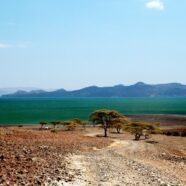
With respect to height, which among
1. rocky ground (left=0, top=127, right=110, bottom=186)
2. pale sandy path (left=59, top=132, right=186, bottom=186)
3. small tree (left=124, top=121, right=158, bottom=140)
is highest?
rocky ground (left=0, top=127, right=110, bottom=186)

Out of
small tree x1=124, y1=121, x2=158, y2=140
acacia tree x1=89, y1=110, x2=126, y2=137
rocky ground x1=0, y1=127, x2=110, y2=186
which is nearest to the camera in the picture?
rocky ground x1=0, y1=127, x2=110, y2=186

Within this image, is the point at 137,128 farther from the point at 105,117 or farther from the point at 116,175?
the point at 116,175

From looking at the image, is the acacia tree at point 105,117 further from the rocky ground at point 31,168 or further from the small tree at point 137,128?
the rocky ground at point 31,168

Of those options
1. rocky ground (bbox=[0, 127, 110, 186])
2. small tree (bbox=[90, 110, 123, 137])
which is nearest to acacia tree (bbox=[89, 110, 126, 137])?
small tree (bbox=[90, 110, 123, 137])

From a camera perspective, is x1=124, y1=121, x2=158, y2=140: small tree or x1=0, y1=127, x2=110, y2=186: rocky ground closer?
x1=0, y1=127, x2=110, y2=186: rocky ground

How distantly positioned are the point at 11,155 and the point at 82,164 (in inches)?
214

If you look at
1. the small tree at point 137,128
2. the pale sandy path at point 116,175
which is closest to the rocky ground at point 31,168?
the pale sandy path at point 116,175

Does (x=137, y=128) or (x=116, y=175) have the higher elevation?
(x=116, y=175)

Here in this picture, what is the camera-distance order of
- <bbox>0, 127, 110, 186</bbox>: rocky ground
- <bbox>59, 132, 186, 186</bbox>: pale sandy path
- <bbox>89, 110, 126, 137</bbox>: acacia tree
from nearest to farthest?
<bbox>0, 127, 110, 186</bbox>: rocky ground < <bbox>59, 132, 186, 186</bbox>: pale sandy path < <bbox>89, 110, 126, 137</bbox>: acacia tree

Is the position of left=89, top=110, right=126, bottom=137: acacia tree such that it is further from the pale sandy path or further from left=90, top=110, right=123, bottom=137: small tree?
the pale sandy path

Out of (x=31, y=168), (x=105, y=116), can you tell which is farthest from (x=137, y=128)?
(x=31, y=168)

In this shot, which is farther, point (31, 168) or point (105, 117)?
point (105, 117)

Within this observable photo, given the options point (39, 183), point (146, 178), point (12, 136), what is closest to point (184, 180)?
point (146, 178)

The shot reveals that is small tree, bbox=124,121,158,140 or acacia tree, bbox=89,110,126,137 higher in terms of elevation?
acacia tree, bbox=89,110,126,137
